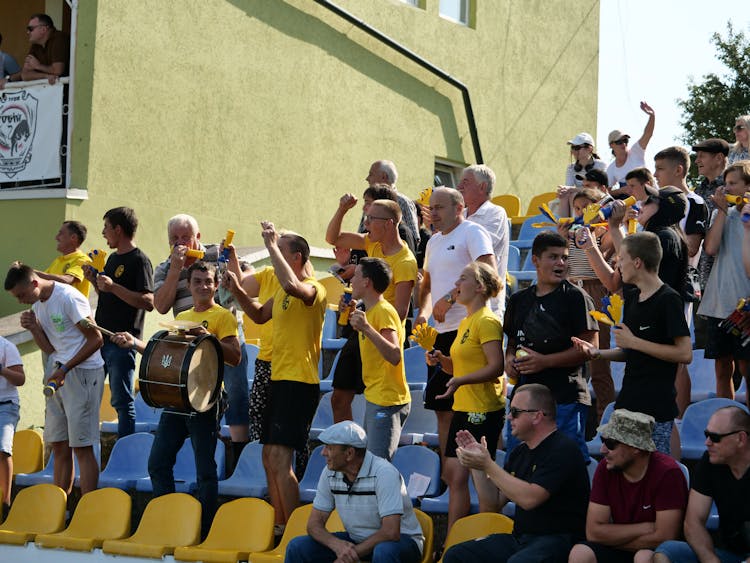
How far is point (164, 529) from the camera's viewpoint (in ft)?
26.4

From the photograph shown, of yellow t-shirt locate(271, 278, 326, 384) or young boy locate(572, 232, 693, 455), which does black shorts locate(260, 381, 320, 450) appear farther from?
young boy locate(572, 232, 693, 455)

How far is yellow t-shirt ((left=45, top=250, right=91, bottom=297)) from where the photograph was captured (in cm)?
963

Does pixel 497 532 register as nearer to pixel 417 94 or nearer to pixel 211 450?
pixel 211 450

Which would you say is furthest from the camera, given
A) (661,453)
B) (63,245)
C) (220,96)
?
(220,96)

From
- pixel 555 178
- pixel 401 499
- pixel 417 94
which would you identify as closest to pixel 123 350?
pixel 401 499

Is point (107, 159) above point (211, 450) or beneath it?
above

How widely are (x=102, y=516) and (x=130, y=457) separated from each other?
93cm

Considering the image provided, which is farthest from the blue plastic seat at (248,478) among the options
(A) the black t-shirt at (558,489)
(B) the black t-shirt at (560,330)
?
(A) the black t-shirt at (558,489)

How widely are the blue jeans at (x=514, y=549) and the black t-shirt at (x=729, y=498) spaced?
29.1 inches

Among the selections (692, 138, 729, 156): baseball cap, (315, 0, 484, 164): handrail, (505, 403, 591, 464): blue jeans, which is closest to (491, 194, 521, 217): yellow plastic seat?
(315, 0, 484, 164): handrail

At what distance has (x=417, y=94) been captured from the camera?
1583 cm

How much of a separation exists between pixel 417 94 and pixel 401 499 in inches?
382

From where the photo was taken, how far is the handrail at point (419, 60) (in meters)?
14.6

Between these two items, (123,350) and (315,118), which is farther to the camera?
(315,118)
